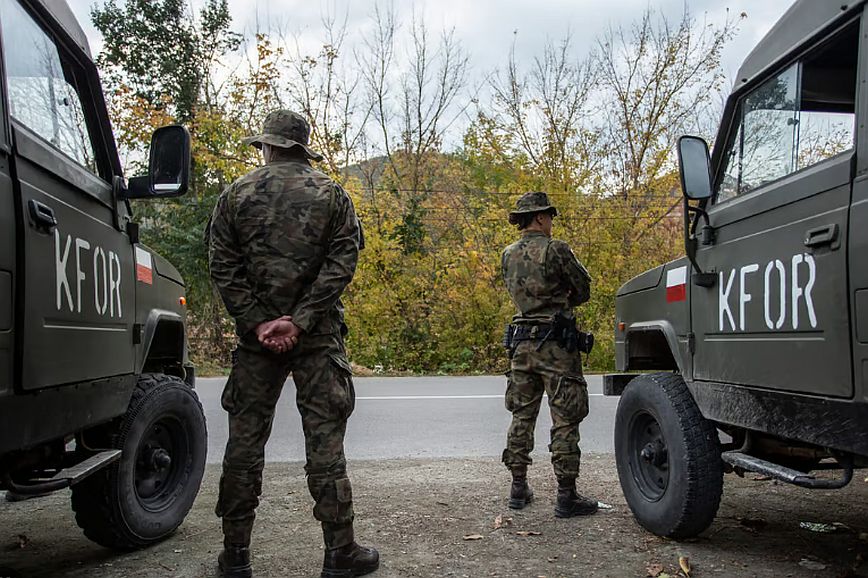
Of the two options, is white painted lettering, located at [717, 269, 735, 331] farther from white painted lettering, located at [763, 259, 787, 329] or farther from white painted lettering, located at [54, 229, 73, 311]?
white painted lettering, located at [54, 229, 73, 311]

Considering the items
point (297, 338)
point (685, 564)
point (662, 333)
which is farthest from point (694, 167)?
point (297, 338)

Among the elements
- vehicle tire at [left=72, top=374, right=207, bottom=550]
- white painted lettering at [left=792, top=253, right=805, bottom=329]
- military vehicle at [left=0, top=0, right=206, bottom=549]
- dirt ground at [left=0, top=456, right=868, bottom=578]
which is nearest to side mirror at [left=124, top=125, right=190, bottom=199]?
military vehicle at [left=0, top=0, right=206, bottom=549]

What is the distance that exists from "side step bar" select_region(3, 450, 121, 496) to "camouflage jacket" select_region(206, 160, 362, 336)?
0.78 meters

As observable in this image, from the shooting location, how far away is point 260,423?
3277 mm

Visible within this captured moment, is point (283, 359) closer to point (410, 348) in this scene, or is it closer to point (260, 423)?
point (260, 423)

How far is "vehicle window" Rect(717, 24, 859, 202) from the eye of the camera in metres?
2.68

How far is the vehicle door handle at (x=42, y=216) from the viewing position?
2.49 metres

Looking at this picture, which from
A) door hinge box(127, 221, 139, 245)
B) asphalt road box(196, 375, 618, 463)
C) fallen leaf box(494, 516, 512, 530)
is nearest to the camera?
door hinge box(127, 221, 139, 245)

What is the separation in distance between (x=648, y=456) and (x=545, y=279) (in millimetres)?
1199

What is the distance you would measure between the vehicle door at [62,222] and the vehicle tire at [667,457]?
259 centimetres

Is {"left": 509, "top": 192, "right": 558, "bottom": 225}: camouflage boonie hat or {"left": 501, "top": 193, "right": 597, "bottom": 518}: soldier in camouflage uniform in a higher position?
{"left": 509, "top": 192, "right": 558, "bottom": 225}: camouflage boonie hat

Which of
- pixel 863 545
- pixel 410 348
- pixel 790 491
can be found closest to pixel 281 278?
pixel 863 545

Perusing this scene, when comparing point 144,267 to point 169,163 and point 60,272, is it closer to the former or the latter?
point 169,163

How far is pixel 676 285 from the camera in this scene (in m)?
3.81
